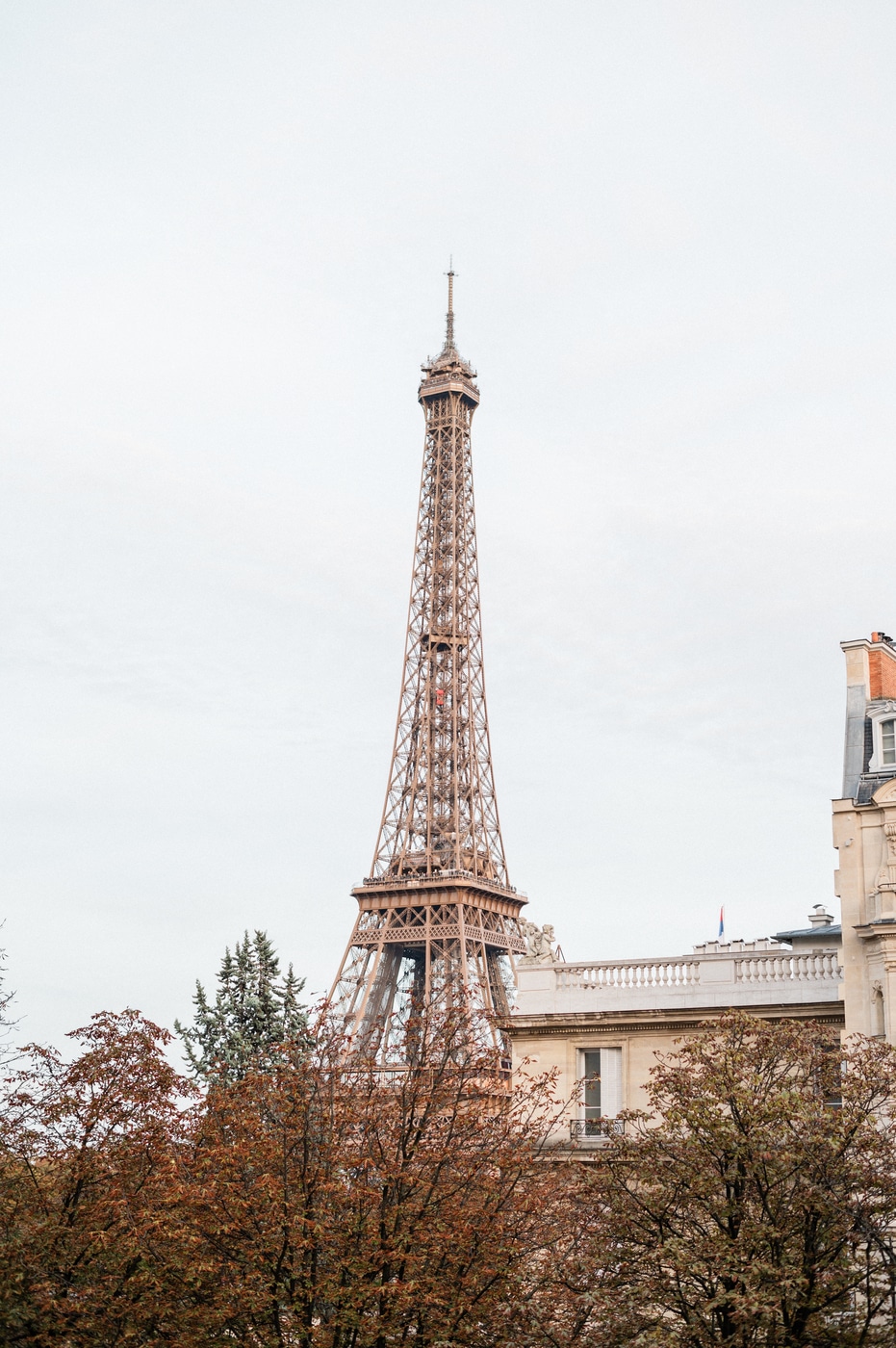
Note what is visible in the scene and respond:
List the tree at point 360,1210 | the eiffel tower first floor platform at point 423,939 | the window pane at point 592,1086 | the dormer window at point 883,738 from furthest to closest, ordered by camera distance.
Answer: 1. the eiffel tower first floor platform at point 423,939
2. the window pane at point 592,1086
3. the dormer window at point 883,738
4. the tree at point 360,1210

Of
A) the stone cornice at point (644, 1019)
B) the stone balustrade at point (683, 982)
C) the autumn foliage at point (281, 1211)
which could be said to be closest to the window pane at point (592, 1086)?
the stone cornice at point (644, 1019)

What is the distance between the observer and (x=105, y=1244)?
1073 inches

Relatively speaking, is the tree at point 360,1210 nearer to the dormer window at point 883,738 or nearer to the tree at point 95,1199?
the tree at point 95,1199

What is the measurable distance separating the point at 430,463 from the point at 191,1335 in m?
86.9

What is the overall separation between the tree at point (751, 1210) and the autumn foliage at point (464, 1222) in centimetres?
6

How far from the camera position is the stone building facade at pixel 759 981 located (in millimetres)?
35250

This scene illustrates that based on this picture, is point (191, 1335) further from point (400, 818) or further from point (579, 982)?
point (400, 818)

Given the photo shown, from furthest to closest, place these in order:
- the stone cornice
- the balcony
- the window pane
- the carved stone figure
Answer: the carved stone figure → the window pane → the balcony → the stone cornice

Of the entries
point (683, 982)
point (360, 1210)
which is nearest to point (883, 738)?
point (683, 982)

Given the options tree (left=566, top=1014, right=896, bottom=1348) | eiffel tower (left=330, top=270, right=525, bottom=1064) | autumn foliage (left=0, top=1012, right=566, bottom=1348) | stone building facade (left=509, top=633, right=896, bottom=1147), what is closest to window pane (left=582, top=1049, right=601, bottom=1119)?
stone building facade (left=509, top=633, right=896, bottom=1147)

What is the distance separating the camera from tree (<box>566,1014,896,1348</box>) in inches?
972

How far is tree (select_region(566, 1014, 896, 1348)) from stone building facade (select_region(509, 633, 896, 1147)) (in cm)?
752

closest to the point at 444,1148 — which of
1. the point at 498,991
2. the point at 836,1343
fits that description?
the point at 836,1343

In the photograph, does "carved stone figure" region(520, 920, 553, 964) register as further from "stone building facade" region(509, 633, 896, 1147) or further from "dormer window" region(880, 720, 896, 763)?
"dormer window" region(880, 720, 896, 763)
